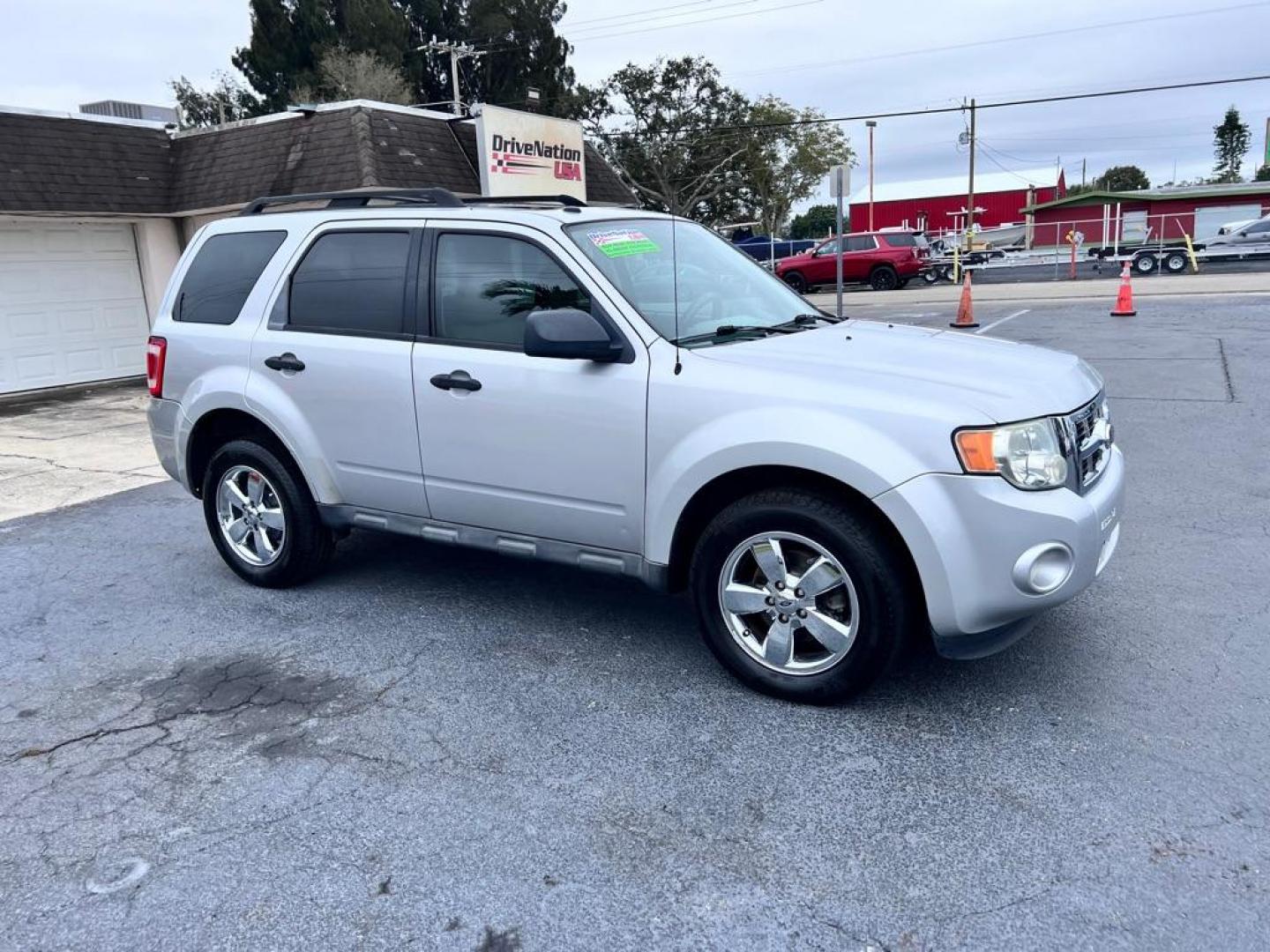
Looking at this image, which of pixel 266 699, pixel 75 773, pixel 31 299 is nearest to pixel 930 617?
pixel 266 699

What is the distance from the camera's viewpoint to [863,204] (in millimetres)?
63406

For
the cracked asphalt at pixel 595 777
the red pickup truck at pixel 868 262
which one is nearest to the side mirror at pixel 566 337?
the cracked asphalt at pixel 595 777

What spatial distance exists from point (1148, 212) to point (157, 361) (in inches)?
2183

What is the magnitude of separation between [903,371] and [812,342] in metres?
0.51

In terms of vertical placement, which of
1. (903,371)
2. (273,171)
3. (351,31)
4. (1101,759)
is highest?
(351,31)

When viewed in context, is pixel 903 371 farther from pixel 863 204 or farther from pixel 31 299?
pixel 863 204

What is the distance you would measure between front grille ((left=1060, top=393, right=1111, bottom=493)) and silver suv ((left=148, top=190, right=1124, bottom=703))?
0.03m

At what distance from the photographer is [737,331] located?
13.8ft

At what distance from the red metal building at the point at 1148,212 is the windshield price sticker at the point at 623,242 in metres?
35.1

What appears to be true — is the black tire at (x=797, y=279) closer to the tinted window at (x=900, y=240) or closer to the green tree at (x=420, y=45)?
the tinted window at (x=900, y=240)

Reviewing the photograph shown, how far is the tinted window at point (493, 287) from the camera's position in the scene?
4184 millimetres

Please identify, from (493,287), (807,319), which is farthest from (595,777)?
(807,319)

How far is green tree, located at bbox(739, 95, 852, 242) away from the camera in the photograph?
153ft

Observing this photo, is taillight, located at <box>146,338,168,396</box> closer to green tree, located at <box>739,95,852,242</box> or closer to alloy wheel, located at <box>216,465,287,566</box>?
Result: alloy wheel, located at <box>216,465,287,566</box>
